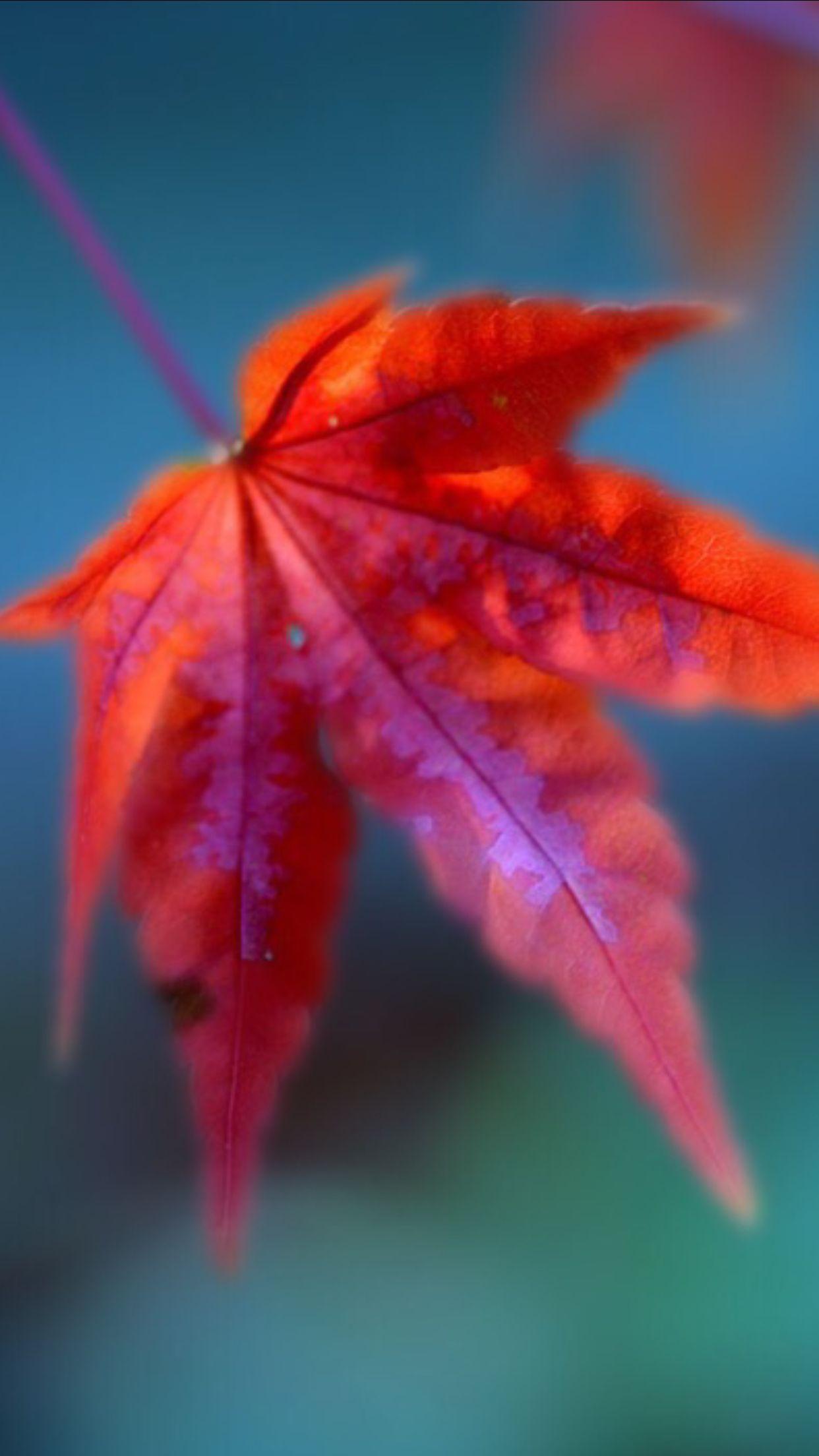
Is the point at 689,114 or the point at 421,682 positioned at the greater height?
the point at 689,114

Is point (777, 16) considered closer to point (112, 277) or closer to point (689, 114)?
point (689, 114)

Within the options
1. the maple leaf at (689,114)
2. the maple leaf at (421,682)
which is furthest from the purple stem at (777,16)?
the maple leaf at (421,682)

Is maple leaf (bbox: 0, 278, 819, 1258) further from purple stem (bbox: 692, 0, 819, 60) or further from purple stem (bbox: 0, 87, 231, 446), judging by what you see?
purple stem (bbox: 692, 0, 819, 60)

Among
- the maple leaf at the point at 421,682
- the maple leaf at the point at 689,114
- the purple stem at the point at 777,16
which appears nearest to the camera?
the maple leaf at the point at 421,682

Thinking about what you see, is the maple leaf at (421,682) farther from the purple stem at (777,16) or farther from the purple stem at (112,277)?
the purple stem at (777,16)

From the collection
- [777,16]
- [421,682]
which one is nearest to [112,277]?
[421,682]

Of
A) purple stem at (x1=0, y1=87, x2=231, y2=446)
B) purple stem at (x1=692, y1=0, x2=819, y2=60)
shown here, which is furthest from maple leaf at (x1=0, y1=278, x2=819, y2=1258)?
purple stem at (x1=692, y1=0, x2=819, y2=60)
